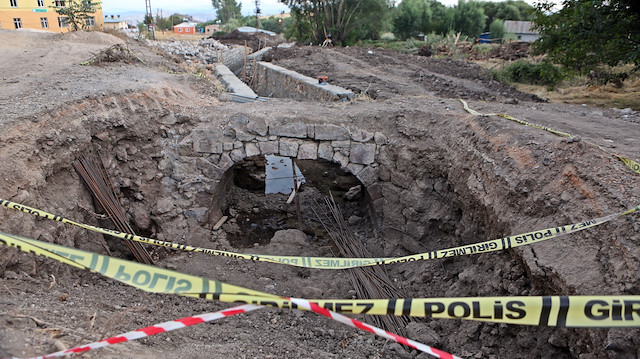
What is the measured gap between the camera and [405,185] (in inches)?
260

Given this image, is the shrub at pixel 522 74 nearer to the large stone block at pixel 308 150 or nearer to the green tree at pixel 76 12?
the large stone block at pixel 308 150

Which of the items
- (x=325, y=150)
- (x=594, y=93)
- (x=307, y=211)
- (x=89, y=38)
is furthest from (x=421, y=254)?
(x=89, y=38)

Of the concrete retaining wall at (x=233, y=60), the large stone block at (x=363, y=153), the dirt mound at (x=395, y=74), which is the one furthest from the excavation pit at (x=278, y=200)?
the concrete retaining wall at (x=233, y=60)

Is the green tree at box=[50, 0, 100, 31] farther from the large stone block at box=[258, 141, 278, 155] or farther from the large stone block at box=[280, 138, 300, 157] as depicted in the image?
the large stone block at box=[280, 138, 300, 157]

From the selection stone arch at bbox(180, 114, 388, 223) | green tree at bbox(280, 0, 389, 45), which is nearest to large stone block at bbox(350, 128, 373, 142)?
stone arch at bbox(180, 114, 388, 223)

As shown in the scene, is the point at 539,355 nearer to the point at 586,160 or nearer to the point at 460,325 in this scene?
the point at 460,325

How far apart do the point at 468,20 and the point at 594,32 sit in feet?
90.4

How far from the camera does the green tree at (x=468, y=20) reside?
107ft

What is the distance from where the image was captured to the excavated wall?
11.2 ft

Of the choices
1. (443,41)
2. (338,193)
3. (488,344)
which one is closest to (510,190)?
(488,344)

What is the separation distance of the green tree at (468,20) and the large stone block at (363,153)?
30052 millimetres

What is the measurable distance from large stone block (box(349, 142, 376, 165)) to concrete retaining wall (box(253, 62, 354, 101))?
95.1 inches

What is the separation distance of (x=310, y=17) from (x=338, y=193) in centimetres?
1960

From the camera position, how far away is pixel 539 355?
11.0ft
